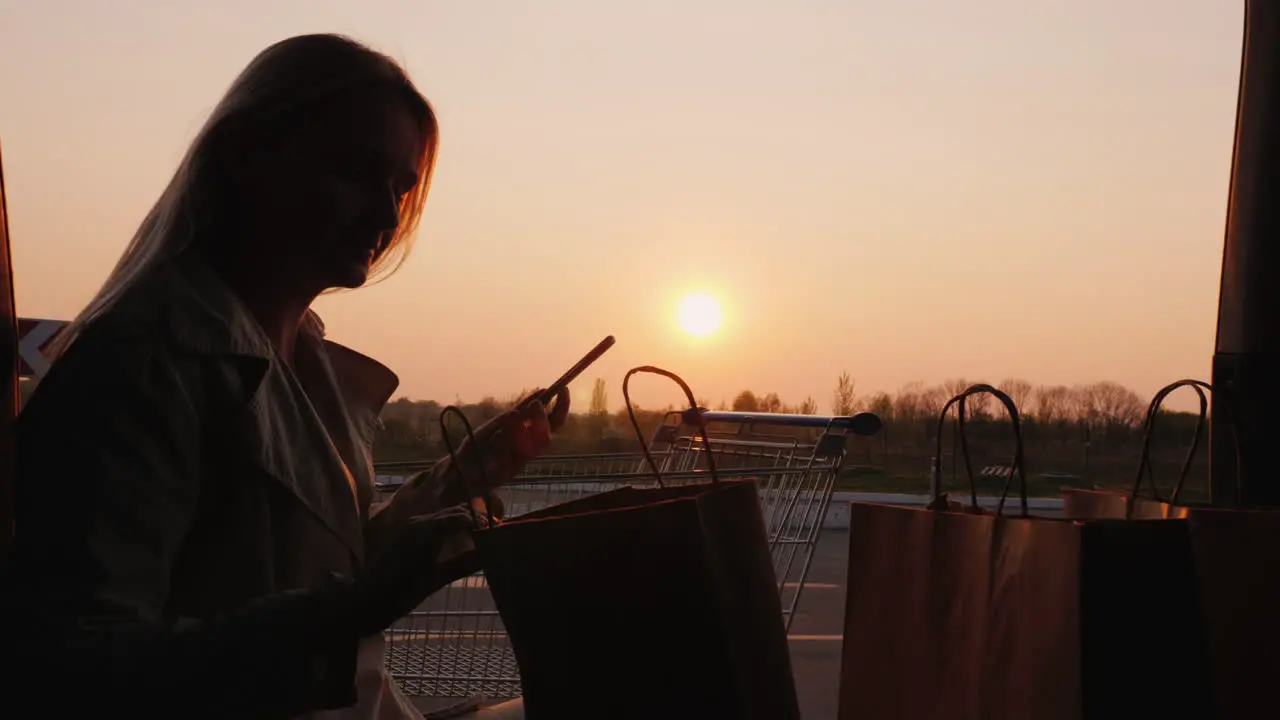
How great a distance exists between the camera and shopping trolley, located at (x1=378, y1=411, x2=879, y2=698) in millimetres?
2834

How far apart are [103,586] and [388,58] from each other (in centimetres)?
87

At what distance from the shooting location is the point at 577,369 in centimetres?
198

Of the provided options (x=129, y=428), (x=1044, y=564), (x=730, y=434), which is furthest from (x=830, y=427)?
(x=129, y=428)

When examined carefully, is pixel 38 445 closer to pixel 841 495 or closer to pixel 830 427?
pixel 830 427

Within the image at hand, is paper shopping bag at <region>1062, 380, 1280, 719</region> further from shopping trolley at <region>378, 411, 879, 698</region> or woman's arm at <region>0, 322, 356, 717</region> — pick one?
shopping trolley at <region>378, 411, 879, 698</region>

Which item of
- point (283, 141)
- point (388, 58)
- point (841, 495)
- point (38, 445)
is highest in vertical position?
point (388, 58)

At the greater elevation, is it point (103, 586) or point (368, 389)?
point (368, 389)

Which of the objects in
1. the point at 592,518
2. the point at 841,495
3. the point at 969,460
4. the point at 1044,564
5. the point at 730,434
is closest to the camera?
the point at 592,518

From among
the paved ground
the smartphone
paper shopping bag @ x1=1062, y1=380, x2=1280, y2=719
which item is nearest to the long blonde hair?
the smartphone

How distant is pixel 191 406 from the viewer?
4.26 feet

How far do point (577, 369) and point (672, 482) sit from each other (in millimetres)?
1324

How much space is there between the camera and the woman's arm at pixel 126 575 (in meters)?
1.14

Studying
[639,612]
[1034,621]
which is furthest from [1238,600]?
[639,612]

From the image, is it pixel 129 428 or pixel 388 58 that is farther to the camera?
pixel 388 58
